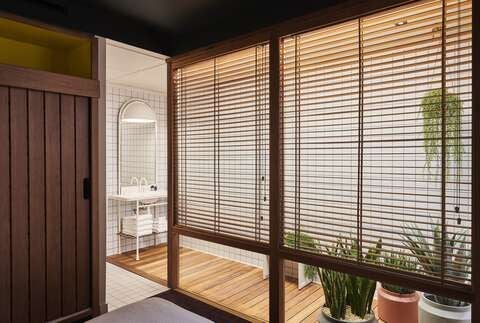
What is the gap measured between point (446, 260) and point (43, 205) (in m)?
2.47

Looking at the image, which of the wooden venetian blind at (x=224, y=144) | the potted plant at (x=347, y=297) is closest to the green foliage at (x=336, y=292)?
the potted plant at (x=347, y=297)

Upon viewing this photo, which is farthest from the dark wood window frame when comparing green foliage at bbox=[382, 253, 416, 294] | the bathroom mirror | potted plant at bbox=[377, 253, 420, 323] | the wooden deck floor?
the bathroom mirror

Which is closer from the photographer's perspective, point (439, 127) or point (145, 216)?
point (439, 127)

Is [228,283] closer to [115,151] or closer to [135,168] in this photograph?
[135,168]

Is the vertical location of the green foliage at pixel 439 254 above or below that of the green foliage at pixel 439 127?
below

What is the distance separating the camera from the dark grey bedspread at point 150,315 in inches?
57.2

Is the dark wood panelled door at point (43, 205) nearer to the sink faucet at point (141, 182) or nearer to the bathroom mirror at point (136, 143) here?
the bathroom mirror at point (136, 143)

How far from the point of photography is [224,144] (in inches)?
104

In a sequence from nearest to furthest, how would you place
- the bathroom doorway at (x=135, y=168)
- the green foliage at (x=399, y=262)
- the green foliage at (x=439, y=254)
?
the green foliage at (x=439, y=254)
the green foliage at (x=399, y=262)
the bathroom doorway at (x=135, y=168)

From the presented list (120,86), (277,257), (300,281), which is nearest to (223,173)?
(277,257)

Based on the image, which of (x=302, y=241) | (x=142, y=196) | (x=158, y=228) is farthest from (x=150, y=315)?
(x=158, y=228)

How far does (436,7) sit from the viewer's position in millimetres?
1641

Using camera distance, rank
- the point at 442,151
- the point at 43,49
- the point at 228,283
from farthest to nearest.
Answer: the point at 228,283
the point at 43,49
the point at 442,151

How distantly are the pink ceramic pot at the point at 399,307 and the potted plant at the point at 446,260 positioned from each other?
239 mm
